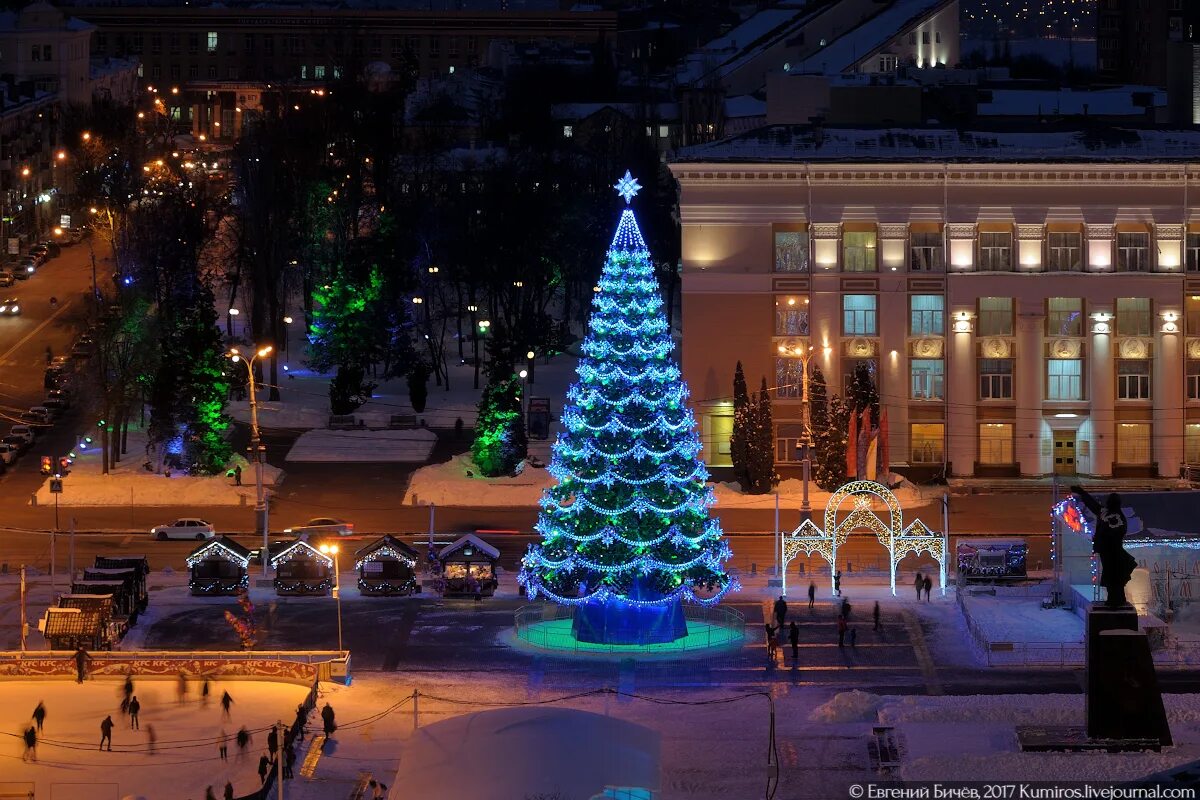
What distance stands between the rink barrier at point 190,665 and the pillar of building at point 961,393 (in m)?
33.7

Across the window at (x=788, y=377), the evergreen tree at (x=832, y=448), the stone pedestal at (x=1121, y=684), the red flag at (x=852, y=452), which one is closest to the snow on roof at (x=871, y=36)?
the window at (x=788, y=377)

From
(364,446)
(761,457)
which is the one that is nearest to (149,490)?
(364,446)

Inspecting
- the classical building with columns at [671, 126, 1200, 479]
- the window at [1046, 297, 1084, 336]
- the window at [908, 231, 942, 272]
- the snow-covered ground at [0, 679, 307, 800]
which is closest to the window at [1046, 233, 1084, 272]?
the classical building with columns at [671, 126, 1200, 479]

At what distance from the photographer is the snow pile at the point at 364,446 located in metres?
102

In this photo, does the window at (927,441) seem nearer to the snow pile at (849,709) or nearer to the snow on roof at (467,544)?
the snow on roof at (467,544)

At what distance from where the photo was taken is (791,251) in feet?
329

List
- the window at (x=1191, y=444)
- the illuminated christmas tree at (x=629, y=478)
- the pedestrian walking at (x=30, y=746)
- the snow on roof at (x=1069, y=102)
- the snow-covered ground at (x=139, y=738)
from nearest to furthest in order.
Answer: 1. the snow-covered ground at (x=139, y=738)
2. the pedestrian walking at (x=30, y=746)
3. the illuminated christmas tree at (x=629, y=478)
4. the window at (x=1191, y=444)
5. the snow on roof at (x=1069, y=102)

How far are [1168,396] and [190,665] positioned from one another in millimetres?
41626

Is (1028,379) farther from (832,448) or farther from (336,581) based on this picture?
(336,581)

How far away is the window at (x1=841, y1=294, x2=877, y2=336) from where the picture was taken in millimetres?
100062

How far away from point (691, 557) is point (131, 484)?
28.1 metres

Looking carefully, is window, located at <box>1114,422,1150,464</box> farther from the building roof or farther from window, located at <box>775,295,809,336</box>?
window, located at <box>775,295,809,336</box>

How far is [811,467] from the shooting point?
9775cm

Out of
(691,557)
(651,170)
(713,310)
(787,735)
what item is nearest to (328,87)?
(651,170)
